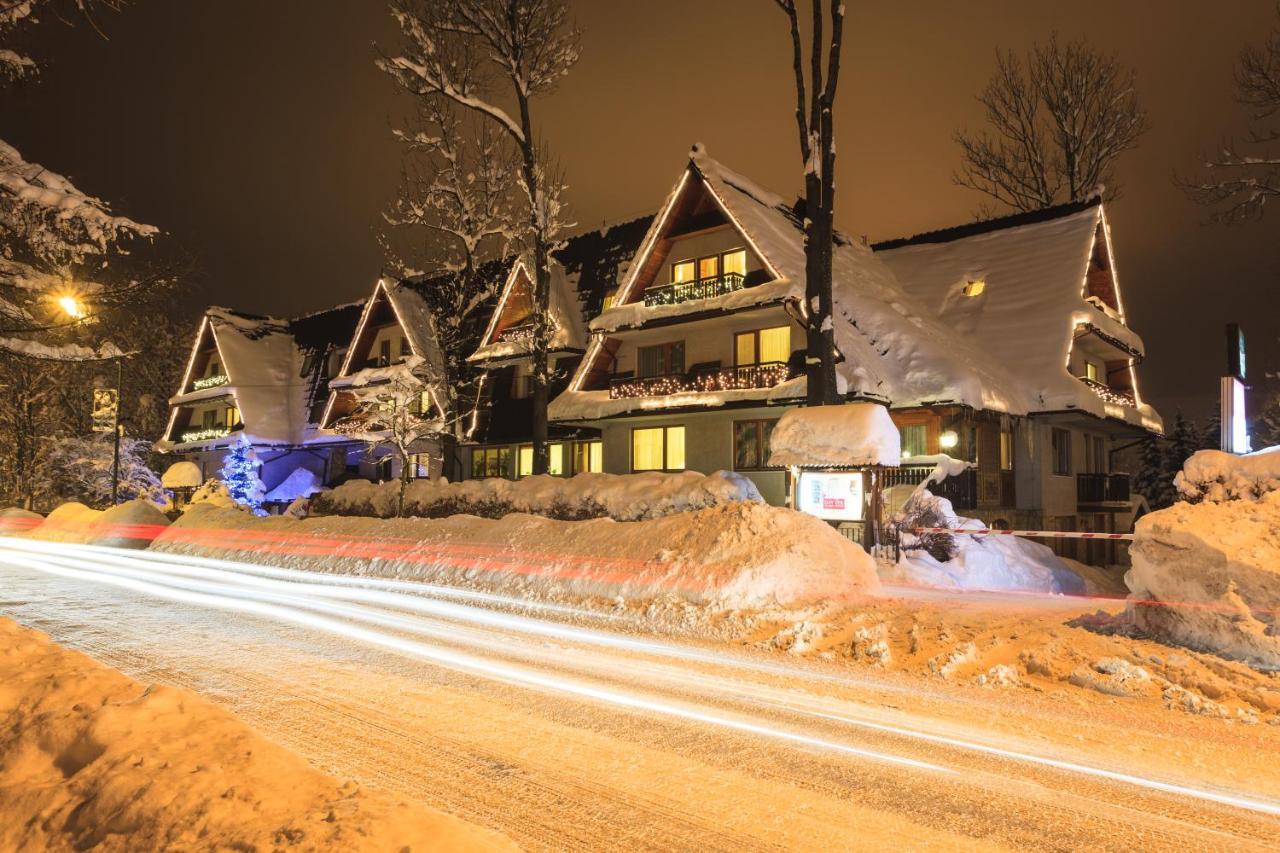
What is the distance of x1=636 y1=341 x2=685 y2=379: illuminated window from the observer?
28.6m

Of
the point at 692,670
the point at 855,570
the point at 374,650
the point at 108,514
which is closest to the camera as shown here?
the point at 692,670

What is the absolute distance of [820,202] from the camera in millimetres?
17953

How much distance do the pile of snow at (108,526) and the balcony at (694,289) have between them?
1778cm

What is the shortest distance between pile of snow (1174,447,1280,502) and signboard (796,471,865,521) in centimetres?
632

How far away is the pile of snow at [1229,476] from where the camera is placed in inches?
356

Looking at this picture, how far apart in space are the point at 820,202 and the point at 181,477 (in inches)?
1486

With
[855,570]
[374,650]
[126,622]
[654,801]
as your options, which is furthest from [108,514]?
[654,801]

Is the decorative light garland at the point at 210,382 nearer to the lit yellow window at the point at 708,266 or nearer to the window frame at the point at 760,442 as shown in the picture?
the lit yellow window at the point at 708,266

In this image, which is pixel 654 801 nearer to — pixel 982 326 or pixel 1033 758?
pixel 1033 758

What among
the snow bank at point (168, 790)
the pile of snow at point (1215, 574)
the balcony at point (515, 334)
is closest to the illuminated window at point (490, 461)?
the balcony at point (515, 334)

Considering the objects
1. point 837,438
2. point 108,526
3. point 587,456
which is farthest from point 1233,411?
point 108,526

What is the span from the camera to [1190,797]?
5.20 metres

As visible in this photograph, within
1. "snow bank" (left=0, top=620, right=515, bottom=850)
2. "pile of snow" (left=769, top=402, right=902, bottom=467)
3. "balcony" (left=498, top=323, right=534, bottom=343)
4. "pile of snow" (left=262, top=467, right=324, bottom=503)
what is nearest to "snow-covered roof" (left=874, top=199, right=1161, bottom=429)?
"pile of snow" (left=769, top=402, right=902, bottom=467)

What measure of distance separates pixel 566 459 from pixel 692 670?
24514 mm
